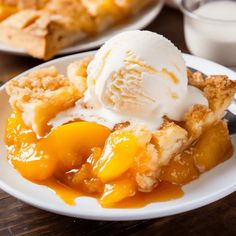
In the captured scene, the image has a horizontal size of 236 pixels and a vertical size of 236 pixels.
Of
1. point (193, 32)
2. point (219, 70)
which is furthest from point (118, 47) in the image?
point (193, 32)

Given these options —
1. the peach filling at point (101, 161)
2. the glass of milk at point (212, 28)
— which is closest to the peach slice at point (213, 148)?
the peach filling at point (101, 161)

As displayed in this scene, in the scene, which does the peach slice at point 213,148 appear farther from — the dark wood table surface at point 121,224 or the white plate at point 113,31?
the white plate at point 113,31

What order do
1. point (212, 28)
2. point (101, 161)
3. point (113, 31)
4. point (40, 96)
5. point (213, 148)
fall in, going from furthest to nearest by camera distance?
point (113, 31) → point (212, 28) → point (40, 96) → point (213, 148) → point (101, 161)

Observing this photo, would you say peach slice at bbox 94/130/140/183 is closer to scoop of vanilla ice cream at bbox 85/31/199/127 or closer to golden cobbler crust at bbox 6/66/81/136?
scoop of vanilla ice cream at bbox 85/31/199/127

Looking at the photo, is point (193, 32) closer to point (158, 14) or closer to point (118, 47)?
point (158, 14)

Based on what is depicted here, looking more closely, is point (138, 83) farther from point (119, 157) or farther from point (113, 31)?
point (113, 31)

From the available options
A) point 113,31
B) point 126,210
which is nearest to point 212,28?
point 113,31
